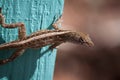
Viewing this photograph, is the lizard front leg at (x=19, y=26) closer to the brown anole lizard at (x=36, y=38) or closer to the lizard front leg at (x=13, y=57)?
the brown anole lizard at (x=36, y=38)

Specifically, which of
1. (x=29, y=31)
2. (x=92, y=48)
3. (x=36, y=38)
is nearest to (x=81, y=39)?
(x=36, y=38)

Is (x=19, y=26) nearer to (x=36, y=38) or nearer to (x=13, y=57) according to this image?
(x=13, y=57)

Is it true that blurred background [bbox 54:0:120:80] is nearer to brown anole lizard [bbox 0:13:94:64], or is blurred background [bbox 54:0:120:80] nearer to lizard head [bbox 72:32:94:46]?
lizard head [bbox 72:32:94:46]

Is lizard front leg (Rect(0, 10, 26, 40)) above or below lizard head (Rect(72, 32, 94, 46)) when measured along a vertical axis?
above

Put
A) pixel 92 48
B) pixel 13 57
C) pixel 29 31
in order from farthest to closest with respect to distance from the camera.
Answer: pixel 92 48 → pixel 29 31 → pixel 13 57

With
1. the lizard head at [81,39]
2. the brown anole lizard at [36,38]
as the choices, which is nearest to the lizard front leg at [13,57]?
the brown anole lizard at [36,38]

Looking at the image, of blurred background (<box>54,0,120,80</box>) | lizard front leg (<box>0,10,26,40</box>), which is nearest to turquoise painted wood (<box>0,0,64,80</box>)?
lizard front leg (<box>0,10,26,40</box>)
